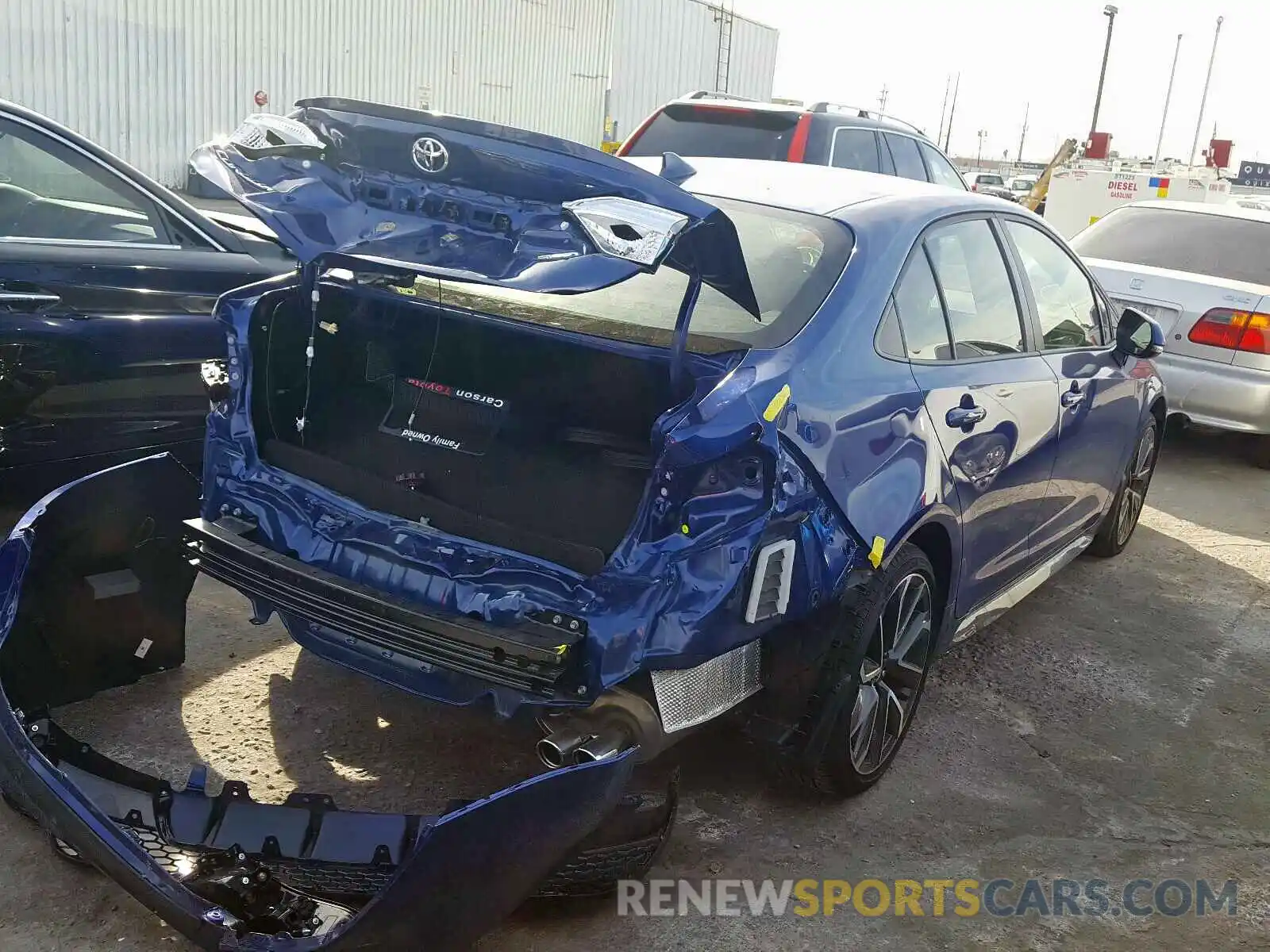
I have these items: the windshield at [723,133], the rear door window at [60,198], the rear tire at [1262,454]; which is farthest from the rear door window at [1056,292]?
the windshield at [723,133]

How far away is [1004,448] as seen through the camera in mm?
3844

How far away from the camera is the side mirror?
4.86 meters

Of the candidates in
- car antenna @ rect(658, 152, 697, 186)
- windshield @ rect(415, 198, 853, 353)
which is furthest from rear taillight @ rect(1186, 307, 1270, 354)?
car antenna @ rect(658, 152, 697, 186)

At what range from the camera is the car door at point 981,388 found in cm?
351

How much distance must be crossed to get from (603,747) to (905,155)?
28.0ft

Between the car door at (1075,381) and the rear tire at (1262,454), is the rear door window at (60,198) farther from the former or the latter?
the rear tire at (1262,454)

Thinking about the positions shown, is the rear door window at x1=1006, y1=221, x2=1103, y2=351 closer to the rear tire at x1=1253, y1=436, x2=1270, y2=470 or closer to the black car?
the black car

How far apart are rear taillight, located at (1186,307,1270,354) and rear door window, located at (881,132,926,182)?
3.07 metres

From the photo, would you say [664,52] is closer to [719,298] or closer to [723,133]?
[723,133]

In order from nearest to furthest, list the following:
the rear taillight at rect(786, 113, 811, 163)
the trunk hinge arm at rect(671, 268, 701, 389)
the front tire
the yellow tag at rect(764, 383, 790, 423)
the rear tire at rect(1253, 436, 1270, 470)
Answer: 1. the yellow tag at rect(764, 383, 790, 423)
2. the trunk hinge arm at rect(671, 268, 701, 389)
3. the front tire
4. the rear tire at rect(1253, 436, 1270, 470)
5. the rear taillight at rect(786, 113, 811, 163)

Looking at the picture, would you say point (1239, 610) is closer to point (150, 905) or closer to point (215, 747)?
point (215, 747)

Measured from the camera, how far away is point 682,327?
297 centimetres

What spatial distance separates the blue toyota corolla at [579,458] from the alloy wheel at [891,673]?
1cm

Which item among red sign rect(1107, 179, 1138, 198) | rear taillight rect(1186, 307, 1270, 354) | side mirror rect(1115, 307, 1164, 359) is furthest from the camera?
red sign rect(1107, 179, 1138, 198)
